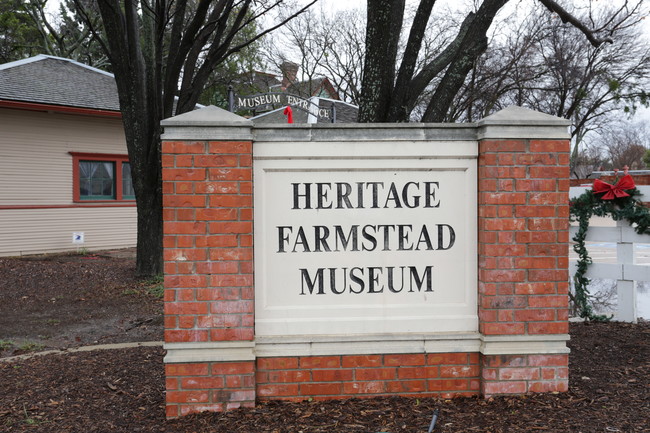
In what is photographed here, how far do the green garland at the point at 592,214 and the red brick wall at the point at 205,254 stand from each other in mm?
4281

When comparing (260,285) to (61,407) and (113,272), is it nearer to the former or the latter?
(61,407)

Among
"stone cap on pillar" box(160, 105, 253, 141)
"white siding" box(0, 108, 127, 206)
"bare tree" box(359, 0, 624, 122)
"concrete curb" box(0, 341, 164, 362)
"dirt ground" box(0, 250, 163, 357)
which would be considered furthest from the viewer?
"white siding" box(0, 108, 127, 206)


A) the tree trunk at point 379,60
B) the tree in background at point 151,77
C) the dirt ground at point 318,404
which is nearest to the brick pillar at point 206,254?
the dirt ground at point 318,404

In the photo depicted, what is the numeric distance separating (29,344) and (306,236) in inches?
165

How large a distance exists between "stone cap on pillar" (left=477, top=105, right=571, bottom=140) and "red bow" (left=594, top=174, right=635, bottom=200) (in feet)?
9.08

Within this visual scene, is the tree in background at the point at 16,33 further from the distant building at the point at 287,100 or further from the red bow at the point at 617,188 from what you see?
the red bow at the point at 617,188

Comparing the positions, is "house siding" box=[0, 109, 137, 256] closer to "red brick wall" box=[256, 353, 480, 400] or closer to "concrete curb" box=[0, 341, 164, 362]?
"concrete curb" box=[0, 341, 164, 362]

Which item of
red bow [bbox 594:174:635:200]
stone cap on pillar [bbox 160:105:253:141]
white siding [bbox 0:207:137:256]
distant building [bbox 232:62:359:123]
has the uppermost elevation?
distant building [bbox 232:62:359:123]

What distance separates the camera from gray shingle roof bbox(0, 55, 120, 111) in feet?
48.0

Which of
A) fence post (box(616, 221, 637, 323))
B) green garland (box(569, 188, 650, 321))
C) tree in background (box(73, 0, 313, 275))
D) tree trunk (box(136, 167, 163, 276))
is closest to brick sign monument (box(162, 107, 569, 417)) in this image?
green garland (box(569, 188, 650, 321))

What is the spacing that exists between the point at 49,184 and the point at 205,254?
13.2 m

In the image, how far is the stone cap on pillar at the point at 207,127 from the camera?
3598 millimetres

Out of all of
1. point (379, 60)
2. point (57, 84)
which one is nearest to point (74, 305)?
point (379, 60)

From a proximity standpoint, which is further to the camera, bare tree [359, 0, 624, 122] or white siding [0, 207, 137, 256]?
white siding [0, 207, 137, 256]
